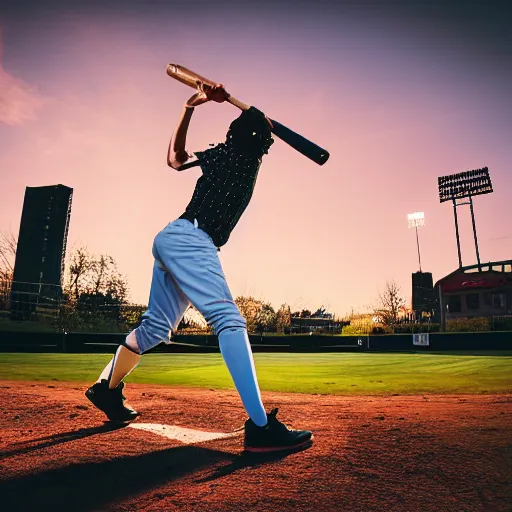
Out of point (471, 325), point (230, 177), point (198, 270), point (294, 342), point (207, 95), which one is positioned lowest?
point (294, 342)

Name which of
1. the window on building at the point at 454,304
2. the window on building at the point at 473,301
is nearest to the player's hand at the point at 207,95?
the window on building at the point at 473,301

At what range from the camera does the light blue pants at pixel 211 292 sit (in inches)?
92.0

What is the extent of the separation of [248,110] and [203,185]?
0.54 m

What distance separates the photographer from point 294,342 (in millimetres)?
23578

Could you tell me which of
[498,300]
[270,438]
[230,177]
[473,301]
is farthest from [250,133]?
[473,301]

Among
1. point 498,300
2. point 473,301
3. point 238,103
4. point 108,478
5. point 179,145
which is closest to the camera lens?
point 108,478

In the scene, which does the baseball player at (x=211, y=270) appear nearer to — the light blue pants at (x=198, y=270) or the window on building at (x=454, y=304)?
the light blue pants at (x=198, y=270)

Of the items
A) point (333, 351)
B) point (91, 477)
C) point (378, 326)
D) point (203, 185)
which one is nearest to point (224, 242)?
point (203, 185)

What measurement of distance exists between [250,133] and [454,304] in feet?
151

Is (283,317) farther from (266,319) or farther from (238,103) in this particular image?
(238,103)

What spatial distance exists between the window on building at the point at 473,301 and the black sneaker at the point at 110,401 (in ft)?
145

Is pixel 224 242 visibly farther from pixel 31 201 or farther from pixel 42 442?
pixel 31 201

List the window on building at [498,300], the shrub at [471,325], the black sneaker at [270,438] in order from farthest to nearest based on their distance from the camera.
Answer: the window on building at [498,300]
the shrub at [471,325]
the black sneaker at [270,438]

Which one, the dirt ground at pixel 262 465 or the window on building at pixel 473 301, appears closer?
the dirt ground at pixel 262 465
